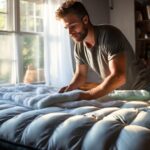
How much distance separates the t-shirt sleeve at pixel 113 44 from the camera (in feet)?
5.41

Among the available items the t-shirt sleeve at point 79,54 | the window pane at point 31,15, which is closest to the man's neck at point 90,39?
the t-shirt sleeve at point 79,54

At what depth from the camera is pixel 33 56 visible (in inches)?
145

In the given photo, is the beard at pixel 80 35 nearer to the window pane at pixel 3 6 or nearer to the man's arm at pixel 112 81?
the man's arm at pixel 112 81

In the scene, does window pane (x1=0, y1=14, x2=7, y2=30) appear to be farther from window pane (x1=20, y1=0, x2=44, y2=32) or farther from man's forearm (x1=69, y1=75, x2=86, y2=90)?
man's forearm (x1=69, y1=75, x2=86, y2=90)

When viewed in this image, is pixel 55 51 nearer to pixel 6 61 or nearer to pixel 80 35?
pixel 6 61

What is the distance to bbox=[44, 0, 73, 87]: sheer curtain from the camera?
11.8ft

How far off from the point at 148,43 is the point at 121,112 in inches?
133

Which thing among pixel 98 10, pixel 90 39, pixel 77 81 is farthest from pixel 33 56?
pixel 90 39

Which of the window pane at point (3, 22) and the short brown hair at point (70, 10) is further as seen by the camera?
the window pane at point (3, 22)

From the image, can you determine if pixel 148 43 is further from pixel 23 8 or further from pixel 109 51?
pixel 109 51

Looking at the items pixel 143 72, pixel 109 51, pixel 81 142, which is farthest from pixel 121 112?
pixel 143 72

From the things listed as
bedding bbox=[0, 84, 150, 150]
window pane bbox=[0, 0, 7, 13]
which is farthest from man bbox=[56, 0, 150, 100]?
window pane bbox=[0, 0, 7, 13]

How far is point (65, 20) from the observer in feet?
5.42

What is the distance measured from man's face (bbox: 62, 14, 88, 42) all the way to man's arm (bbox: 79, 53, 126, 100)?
0.24m
